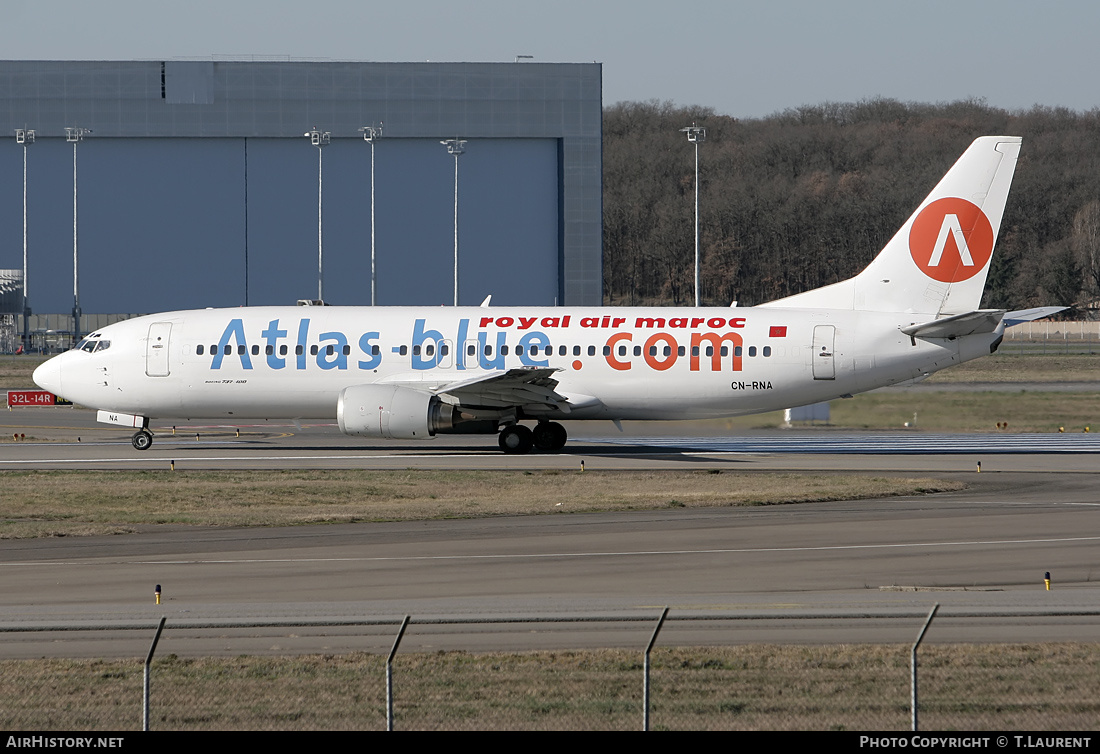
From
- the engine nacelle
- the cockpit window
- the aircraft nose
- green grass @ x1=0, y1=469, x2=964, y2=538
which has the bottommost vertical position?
green grass @ x1=0, y1=469, x2=964, y2=538

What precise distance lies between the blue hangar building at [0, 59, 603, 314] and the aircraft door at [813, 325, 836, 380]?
6768 cm

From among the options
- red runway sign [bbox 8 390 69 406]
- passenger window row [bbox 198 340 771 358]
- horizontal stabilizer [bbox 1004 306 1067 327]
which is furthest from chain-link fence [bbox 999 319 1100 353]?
red runway sign [bbox 8 390 69 406]

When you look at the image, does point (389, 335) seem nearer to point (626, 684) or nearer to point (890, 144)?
point (626, 684)

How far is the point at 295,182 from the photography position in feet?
344

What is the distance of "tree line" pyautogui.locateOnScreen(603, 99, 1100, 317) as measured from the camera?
497ft

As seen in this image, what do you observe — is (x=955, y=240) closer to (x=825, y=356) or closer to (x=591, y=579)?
(x=825, y=356)

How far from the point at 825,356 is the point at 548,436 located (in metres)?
8.13

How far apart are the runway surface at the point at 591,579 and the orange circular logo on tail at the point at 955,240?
730 cm

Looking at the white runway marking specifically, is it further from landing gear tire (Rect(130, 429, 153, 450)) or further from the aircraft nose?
the aircraft nose

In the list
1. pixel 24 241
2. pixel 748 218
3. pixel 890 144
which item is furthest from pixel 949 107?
pixel 24 241

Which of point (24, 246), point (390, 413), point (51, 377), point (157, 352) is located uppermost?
point (24, 246)

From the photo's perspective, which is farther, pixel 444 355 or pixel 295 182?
pixel 295 182

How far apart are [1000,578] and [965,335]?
710 inches

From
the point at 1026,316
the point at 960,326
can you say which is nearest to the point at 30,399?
the point at 960,326
